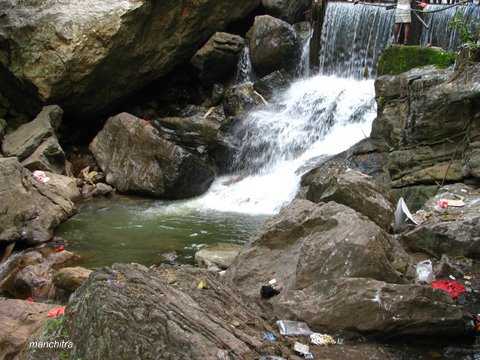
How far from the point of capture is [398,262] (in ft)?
15.9

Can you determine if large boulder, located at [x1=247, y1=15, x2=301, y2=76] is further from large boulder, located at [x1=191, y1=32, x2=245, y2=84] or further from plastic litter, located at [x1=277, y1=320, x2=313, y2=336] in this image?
plastic litter, located at [x1=277, y1=320, x2=313, y2=336]

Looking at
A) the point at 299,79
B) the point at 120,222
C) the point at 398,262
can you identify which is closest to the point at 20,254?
the point at 120,222

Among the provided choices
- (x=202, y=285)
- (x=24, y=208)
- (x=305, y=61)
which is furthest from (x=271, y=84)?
(x=202, y=285)

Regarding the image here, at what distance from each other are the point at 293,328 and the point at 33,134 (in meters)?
8.75

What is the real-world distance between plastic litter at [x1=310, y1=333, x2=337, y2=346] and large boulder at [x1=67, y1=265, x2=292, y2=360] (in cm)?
31

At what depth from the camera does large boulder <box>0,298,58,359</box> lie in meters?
4.02

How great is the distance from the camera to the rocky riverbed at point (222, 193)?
373 centimetres

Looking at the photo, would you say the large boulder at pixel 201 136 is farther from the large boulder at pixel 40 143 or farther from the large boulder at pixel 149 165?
the large boulder at pixel 40 143

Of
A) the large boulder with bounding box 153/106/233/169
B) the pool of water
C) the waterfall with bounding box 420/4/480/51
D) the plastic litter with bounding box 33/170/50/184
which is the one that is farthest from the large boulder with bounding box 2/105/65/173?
the waterfall with bounding box 420/4/480/51

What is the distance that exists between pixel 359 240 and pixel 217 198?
6.30 m

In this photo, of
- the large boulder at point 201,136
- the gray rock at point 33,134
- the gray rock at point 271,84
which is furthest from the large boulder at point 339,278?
the gray rock at point 271,84

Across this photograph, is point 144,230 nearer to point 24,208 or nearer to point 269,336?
point 24,208

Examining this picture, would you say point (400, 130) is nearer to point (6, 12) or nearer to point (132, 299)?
point (132, 299)

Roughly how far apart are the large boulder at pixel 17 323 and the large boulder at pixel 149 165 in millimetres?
5739
